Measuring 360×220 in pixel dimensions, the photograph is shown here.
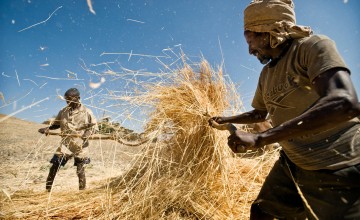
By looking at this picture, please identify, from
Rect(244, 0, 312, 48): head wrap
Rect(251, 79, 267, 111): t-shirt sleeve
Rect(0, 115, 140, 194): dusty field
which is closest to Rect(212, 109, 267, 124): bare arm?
Rect(251, 79, 267, 111): t-shirt sleeve

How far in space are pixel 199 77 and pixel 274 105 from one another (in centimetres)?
149

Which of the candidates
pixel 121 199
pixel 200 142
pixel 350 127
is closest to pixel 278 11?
pixel 350 127

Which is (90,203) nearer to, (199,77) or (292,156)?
(199,77)

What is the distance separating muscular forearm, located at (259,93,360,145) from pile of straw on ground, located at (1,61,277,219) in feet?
4.23

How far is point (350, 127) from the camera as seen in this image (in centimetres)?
120

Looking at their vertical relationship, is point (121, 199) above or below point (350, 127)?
below

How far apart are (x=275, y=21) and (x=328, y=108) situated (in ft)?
2.21

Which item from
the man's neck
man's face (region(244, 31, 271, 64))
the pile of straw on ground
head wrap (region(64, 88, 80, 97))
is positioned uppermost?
head wrap (region(64, 88, 80, 97))

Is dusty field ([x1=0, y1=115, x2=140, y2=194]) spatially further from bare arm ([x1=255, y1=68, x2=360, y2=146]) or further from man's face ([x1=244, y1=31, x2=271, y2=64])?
bare arm ([x1=255, y1=68, x2=360, y2=146])

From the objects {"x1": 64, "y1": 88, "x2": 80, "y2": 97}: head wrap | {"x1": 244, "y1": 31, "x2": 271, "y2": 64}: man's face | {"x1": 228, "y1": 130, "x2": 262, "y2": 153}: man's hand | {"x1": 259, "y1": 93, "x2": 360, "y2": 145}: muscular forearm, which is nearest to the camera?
{"x1": 259, "y1": 93, "x2": 360, "y2": 145}: muscular forearm

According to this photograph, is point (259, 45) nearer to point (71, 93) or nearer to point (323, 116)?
point (323, 116)

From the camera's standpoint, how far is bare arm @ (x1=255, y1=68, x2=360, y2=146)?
0.96 m

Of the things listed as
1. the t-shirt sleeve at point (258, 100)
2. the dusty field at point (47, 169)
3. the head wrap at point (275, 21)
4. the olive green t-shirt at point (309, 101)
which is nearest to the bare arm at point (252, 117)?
the t-shirt sleeve at point (258, 100)

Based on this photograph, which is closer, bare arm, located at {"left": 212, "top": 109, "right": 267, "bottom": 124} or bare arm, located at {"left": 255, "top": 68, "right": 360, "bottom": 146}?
bare arm, located at {"left": 255, "top": 68, "right": 360, "bottom": 146}
